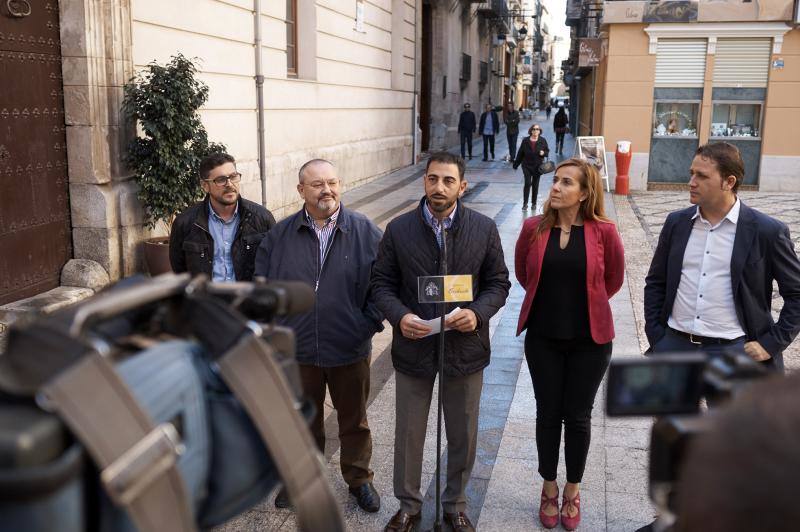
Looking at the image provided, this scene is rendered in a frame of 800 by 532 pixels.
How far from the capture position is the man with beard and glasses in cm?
435

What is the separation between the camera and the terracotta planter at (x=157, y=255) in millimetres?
7766

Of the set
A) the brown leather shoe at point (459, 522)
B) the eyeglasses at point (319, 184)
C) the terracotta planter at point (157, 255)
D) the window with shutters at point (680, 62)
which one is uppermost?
the window with shutters at point (680, 62)

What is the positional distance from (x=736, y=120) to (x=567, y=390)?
15813 mm

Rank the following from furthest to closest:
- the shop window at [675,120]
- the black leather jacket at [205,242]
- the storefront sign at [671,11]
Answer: the shop window at [675,120], the storefront sign at [671,11], the black leather jacket at [205,242]

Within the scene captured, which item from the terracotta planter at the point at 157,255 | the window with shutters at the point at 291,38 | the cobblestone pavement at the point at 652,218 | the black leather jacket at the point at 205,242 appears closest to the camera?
the black leather jacket at the point at 205,242

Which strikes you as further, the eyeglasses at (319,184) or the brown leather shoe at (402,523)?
the eyeglasses at (319,184)

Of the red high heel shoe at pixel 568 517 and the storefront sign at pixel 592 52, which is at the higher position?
the storefront sign at pixel 592 52

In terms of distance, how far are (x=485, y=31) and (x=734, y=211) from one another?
37.4 m

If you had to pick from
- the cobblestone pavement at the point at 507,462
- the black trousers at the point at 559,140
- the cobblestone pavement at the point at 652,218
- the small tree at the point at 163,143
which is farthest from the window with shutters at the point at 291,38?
the black trousers at the point at 559,140

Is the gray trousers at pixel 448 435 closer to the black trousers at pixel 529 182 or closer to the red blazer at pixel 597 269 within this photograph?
the red blazer at pixel 597 269

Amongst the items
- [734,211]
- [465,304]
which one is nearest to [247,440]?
[465,304]

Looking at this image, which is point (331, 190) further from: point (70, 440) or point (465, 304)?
point (70, 440)

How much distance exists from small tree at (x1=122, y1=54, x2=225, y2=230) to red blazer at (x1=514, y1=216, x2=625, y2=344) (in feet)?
15.9

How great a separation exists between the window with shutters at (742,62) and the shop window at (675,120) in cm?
81
